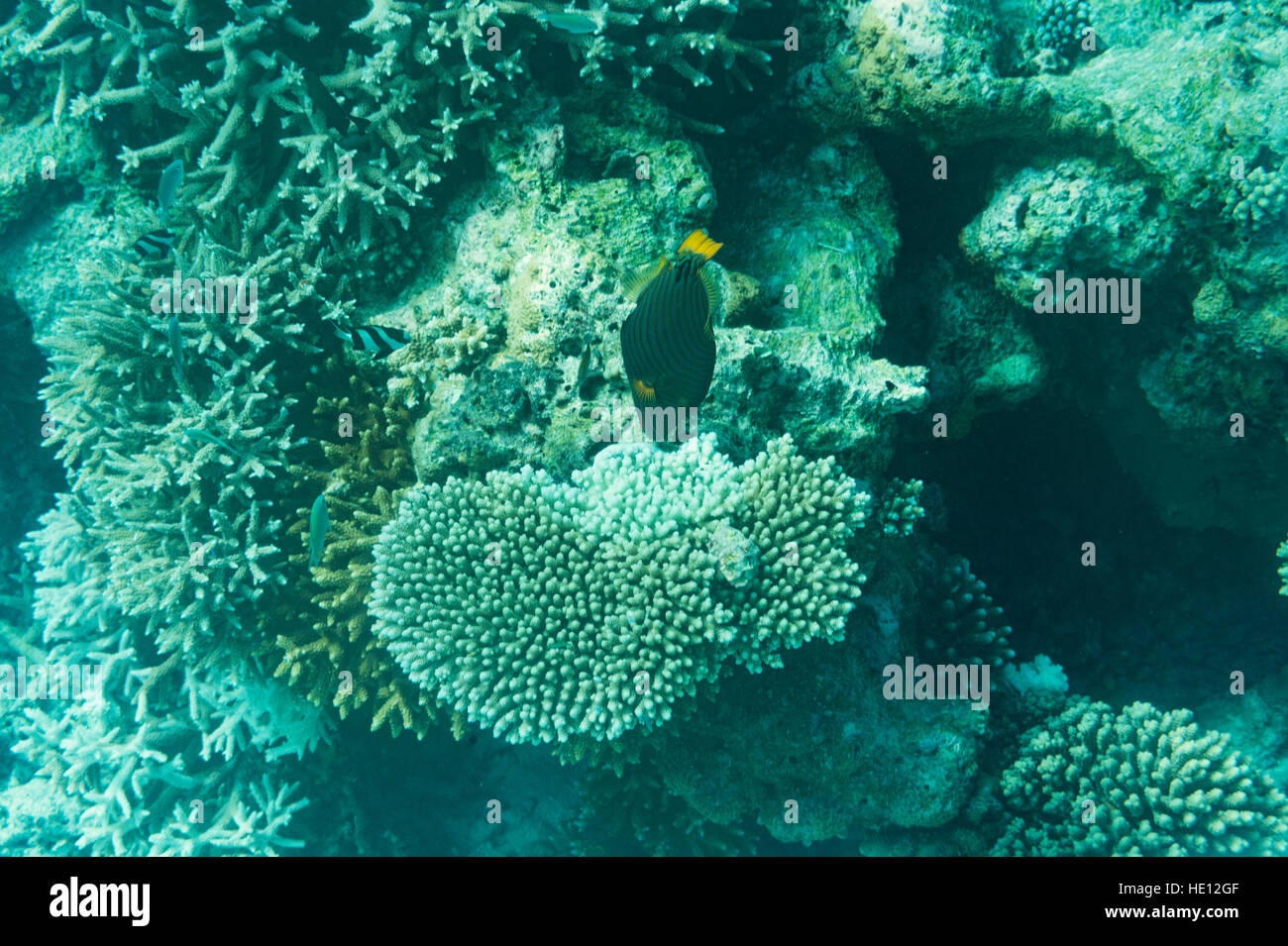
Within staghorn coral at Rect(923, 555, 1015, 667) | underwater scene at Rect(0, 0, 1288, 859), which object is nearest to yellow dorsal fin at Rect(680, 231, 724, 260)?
underwater scene at Rect(0, 0, 1288, 859)

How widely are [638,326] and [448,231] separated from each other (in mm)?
2271

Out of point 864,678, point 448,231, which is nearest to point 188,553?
point 448,231

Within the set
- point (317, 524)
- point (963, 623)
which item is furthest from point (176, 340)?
point (963, 623)

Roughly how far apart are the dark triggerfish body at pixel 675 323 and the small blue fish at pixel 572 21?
1687 millimetres

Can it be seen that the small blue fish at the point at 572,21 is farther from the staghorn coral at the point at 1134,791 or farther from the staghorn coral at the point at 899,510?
the staghorn coral at the point at 1134,791

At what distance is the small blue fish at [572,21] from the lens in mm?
3154

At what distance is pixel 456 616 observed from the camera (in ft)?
10.3

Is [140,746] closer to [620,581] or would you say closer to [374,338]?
[374,338]

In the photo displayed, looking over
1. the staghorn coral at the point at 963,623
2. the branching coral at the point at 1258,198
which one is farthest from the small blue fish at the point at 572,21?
the staghorn coral at the point at 963,623

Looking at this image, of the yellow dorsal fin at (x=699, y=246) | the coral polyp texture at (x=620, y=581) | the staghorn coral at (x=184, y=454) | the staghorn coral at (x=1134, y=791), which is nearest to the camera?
the yellow dorsal fin at (x=699, y=246)

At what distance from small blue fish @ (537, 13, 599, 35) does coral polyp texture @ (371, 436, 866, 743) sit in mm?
1968

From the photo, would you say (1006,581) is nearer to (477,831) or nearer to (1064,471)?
(1064,471)

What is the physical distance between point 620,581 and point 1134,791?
9.72ft

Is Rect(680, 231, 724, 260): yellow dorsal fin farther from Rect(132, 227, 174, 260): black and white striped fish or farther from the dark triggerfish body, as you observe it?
Rect(132, 227, 174, 260): black and white striped fish
